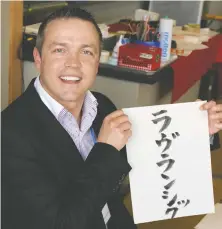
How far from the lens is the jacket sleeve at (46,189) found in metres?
0.90

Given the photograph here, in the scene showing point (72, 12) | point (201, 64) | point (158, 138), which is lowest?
point (201, 64)

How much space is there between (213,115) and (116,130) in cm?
29

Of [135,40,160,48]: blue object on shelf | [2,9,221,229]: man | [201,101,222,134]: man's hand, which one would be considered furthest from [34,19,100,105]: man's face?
[135,40,160,48]: blue object on shelf

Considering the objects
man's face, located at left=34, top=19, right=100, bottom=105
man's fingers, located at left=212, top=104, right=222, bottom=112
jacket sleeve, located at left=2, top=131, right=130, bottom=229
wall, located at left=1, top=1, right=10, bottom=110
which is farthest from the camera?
wall, located at left=1, top=1, right=10, bottom=110

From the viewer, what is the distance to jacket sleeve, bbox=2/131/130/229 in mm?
895

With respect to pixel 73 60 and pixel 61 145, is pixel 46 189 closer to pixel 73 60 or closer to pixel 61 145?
pixel 61 145

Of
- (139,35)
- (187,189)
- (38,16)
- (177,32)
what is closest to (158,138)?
(187,189)

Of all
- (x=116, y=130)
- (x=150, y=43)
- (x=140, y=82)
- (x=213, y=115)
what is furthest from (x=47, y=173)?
(x=150, y=43)

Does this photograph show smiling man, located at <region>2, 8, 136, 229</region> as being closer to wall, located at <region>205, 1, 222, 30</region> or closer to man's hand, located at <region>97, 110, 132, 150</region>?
man's hand, located at <region>97, 110, 132, 150</region>

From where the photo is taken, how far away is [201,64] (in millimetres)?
2502

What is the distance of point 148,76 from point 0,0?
0.66m

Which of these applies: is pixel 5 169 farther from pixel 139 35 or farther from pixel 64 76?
pixel 139 35

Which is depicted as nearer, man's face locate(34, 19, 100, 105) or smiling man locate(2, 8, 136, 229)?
smiling man locate(2, 8, 136, 229)

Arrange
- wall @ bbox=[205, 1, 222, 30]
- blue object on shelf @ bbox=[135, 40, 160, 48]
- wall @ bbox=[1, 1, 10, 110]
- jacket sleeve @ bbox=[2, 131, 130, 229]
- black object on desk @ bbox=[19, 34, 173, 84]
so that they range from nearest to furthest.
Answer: jacket sleeve @ bbox=[2, 131, 130, 229], wall @ bbox=[1, 1, 10, 110], black object on desk @ bbox=[19, 34, 173, 84], blue object on shelf @ bbox=[135, 40, 160, 48], wall @ bbox=[205, 1, 222, 30]
